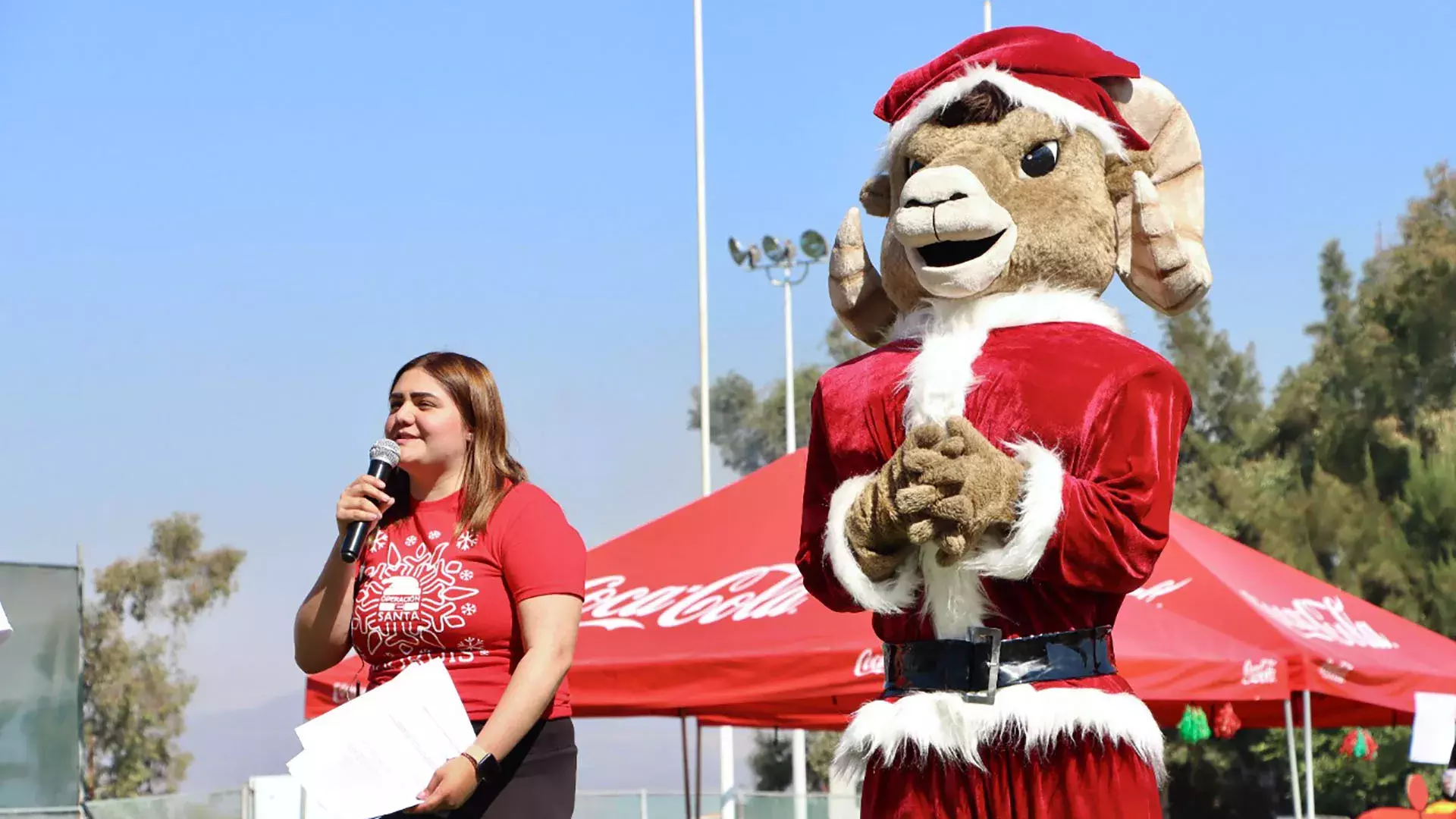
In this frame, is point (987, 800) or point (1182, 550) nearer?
point (987, 800)

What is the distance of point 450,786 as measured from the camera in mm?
3184

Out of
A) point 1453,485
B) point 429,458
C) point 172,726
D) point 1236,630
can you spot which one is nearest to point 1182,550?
point 1236,630

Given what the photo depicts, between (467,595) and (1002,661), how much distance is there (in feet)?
3.70

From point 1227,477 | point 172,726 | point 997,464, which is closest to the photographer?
point 997,464

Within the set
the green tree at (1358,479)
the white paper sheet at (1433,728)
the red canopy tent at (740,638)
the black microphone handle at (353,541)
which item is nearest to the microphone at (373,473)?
the black microphone handle at (353,541)

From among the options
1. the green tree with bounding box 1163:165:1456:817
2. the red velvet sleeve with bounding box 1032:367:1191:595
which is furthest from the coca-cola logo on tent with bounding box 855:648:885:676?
the green tree with bounding box 1163:165:1456:817

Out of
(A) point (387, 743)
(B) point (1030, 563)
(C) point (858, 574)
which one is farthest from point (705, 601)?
(B) point (1030, 563)

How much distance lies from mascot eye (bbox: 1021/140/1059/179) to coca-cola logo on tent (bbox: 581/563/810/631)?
11.0 feet

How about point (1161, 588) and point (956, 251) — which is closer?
point (956, 251)

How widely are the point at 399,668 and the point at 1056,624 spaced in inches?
53.5

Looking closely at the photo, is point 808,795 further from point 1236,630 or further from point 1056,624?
point 1056,624

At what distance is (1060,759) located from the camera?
2.85m

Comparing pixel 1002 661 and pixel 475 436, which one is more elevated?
pixel 475 436

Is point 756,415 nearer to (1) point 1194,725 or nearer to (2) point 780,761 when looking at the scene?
(2) point 780,761
